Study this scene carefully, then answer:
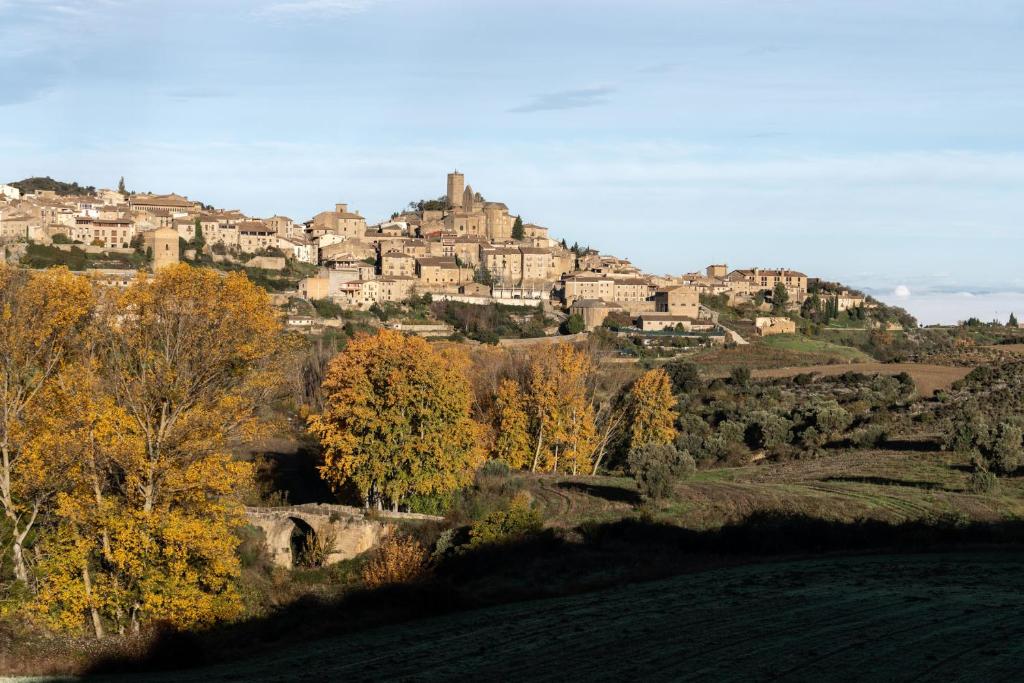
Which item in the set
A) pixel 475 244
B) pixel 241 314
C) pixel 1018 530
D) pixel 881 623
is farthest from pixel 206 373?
pixel 475 244

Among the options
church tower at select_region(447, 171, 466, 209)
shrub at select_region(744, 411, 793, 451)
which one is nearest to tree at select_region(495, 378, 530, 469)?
shrub at select_region(744, 411, 793, 451)

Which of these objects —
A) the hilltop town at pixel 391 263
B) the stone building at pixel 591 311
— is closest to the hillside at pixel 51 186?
the hilltop town at pixel 391 263

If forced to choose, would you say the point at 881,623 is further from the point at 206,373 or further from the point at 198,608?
the point at 206,373

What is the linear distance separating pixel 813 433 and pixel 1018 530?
59.1 ft

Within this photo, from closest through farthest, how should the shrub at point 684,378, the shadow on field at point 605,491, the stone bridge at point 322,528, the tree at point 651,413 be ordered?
1. the stone bridge at point 322,528
2. the shadow on field at point 605,491
3. the tree at point 651,413
4. the shrub at point 684,378

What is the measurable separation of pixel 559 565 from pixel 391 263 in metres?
73.6

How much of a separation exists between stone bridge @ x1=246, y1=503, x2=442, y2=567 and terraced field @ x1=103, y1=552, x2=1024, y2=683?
291 inches

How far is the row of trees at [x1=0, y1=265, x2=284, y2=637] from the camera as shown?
17.3 m

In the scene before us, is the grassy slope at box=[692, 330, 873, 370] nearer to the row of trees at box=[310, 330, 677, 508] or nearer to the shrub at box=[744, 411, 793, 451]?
the shrub at box=[744, 411, 793, 451]

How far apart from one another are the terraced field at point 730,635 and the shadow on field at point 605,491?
8.64 metres

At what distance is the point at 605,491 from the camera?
28062 millimetres

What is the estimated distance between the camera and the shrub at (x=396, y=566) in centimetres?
1985

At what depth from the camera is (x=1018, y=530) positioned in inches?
794

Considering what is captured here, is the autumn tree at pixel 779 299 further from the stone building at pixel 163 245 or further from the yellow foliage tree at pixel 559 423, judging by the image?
the yellow foliage tree at pixel 559 423
